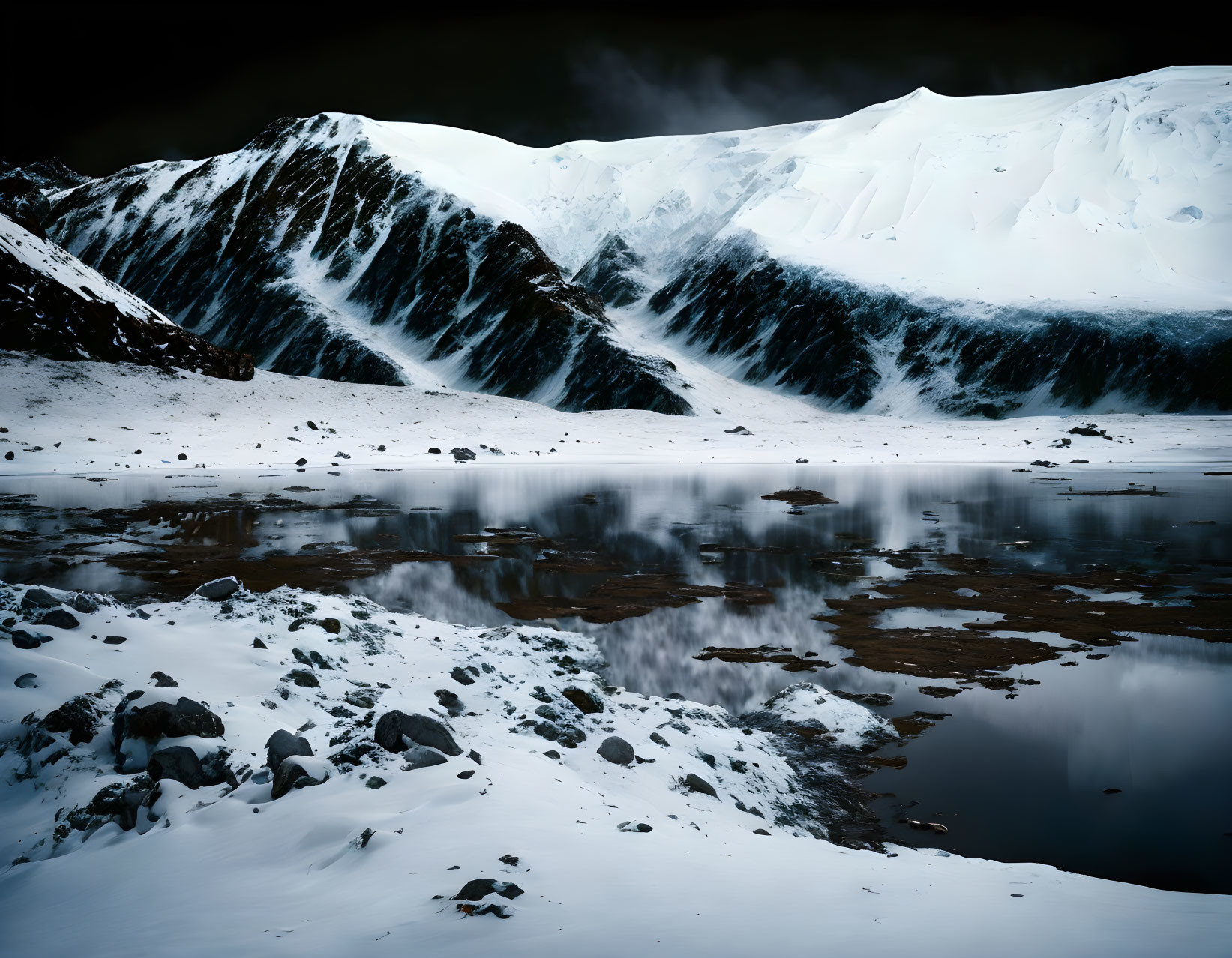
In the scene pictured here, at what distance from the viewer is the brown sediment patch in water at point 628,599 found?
597 inches

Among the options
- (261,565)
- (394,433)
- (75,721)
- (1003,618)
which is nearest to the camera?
(75,721)

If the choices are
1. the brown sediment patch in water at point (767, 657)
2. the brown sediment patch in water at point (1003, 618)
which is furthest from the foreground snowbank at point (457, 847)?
the brown sediment patch in water at point (1003, 618)

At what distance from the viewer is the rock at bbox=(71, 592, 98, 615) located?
33.2ft

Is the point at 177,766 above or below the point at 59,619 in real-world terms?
below

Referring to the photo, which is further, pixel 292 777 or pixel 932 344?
pixel 932 344

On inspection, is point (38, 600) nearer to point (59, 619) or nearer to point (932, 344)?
point (59, 619)

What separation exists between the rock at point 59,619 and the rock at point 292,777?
4439mm

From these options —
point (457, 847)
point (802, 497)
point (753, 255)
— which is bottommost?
point (802, 497)

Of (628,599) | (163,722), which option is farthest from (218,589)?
(628,599)

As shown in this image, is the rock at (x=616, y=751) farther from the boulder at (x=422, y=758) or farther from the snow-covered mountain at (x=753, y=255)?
the snow-covered mountain at (x=753, y=255)

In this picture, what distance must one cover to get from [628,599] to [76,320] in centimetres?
5448

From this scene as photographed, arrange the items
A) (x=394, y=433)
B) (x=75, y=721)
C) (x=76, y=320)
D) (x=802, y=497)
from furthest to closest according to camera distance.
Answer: (x=76, y=320), (x=394, y=433), (x=802, y=497), (x=75, y=721)

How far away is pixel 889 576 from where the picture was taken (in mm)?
18594

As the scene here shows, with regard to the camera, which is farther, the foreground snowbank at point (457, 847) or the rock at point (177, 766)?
the rock at point (177, 766)
